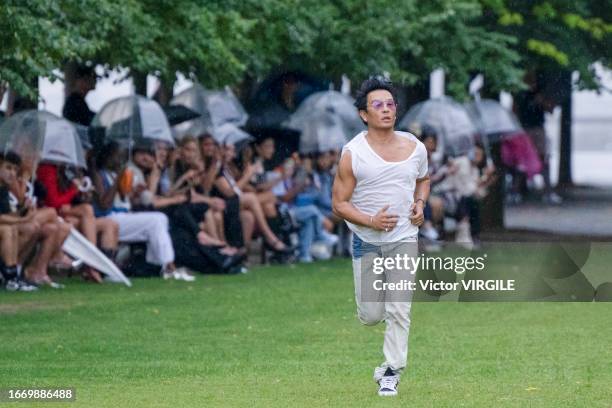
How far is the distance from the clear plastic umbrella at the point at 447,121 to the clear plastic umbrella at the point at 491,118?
1.54 m

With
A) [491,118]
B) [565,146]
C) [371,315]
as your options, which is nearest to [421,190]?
[371,315]

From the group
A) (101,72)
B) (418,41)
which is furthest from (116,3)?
(418,41)

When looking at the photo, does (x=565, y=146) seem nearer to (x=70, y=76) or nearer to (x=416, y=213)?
(x=70, y=76)

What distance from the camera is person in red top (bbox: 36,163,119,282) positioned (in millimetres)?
21250

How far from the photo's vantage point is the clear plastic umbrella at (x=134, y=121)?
74.9 ft

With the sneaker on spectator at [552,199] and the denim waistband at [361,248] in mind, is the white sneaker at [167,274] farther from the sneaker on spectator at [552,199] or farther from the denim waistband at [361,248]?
the sneaker on spectator at [552,199]

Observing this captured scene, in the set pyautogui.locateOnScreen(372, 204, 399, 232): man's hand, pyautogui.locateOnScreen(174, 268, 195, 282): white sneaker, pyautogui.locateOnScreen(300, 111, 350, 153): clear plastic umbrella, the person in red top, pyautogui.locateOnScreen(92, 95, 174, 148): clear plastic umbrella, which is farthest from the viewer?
pyautogui.locateOnScreen(300, 111, 350, 153): clear plastic umbrella

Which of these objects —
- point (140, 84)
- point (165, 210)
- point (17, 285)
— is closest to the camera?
point (17, 285)

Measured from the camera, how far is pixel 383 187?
38.5 ft

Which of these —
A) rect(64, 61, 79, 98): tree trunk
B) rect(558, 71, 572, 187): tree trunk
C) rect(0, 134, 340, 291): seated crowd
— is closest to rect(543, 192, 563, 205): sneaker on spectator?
rect(558, 71, 572, 187): tree trunk

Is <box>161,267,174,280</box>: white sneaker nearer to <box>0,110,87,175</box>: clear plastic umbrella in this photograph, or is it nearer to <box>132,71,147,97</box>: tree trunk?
<box>0,110,87,175</box>: clear plastic umbrella

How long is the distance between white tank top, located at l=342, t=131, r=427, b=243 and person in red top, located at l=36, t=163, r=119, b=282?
987 cm

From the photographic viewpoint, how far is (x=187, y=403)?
37.8 ft

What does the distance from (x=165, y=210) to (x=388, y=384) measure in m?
11.7
